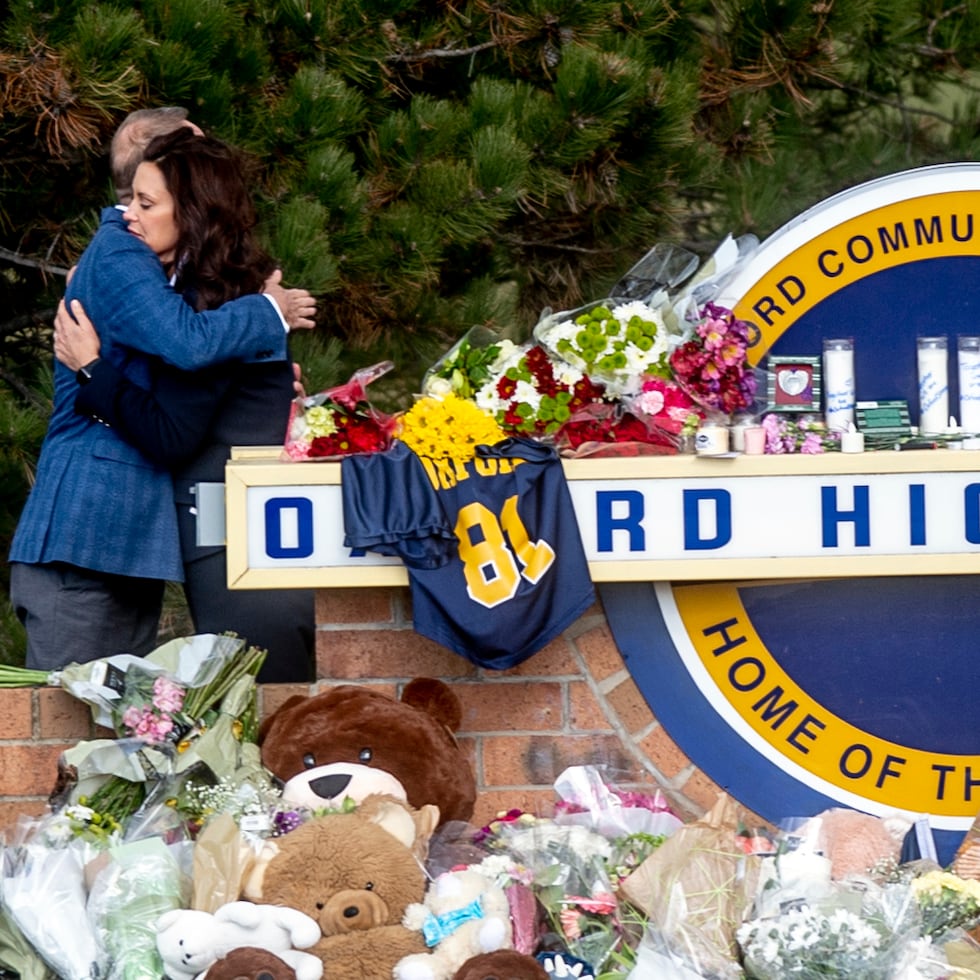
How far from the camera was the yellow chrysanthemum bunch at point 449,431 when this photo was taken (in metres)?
3.14

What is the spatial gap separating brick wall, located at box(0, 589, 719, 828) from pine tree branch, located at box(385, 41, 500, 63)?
1.77 meters

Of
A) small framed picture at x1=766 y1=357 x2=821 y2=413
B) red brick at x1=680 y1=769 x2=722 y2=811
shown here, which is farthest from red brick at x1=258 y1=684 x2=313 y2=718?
small framed picture at x1=766 y1=357 x2=821 y2=413

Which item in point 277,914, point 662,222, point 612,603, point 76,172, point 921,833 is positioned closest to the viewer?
point 277,914

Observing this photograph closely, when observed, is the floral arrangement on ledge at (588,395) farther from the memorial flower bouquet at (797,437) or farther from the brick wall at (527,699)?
the brick wall at (527,699)

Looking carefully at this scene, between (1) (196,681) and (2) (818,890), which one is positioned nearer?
(2) (818,890)

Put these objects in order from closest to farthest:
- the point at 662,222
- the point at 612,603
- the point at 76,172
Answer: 1. the point at 612,603
2. the point at 76,172
3. the point at 662,222

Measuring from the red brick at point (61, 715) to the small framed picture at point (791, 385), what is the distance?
148cm

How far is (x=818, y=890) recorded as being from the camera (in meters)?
2.72

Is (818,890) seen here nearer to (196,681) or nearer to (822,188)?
(196,681)

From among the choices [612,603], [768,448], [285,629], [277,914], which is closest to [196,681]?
[285,629]

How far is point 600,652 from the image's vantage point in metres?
3.32

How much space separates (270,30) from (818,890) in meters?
2.57

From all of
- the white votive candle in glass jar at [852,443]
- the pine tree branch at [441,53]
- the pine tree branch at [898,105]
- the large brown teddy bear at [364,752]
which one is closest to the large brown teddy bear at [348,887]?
the large brown teddy bear at [364,752]

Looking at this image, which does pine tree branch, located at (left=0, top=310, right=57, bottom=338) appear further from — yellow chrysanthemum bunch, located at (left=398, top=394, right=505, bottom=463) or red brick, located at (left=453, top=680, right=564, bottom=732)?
red brick, located at (left=453, top=680, right=564, bottom=732)
